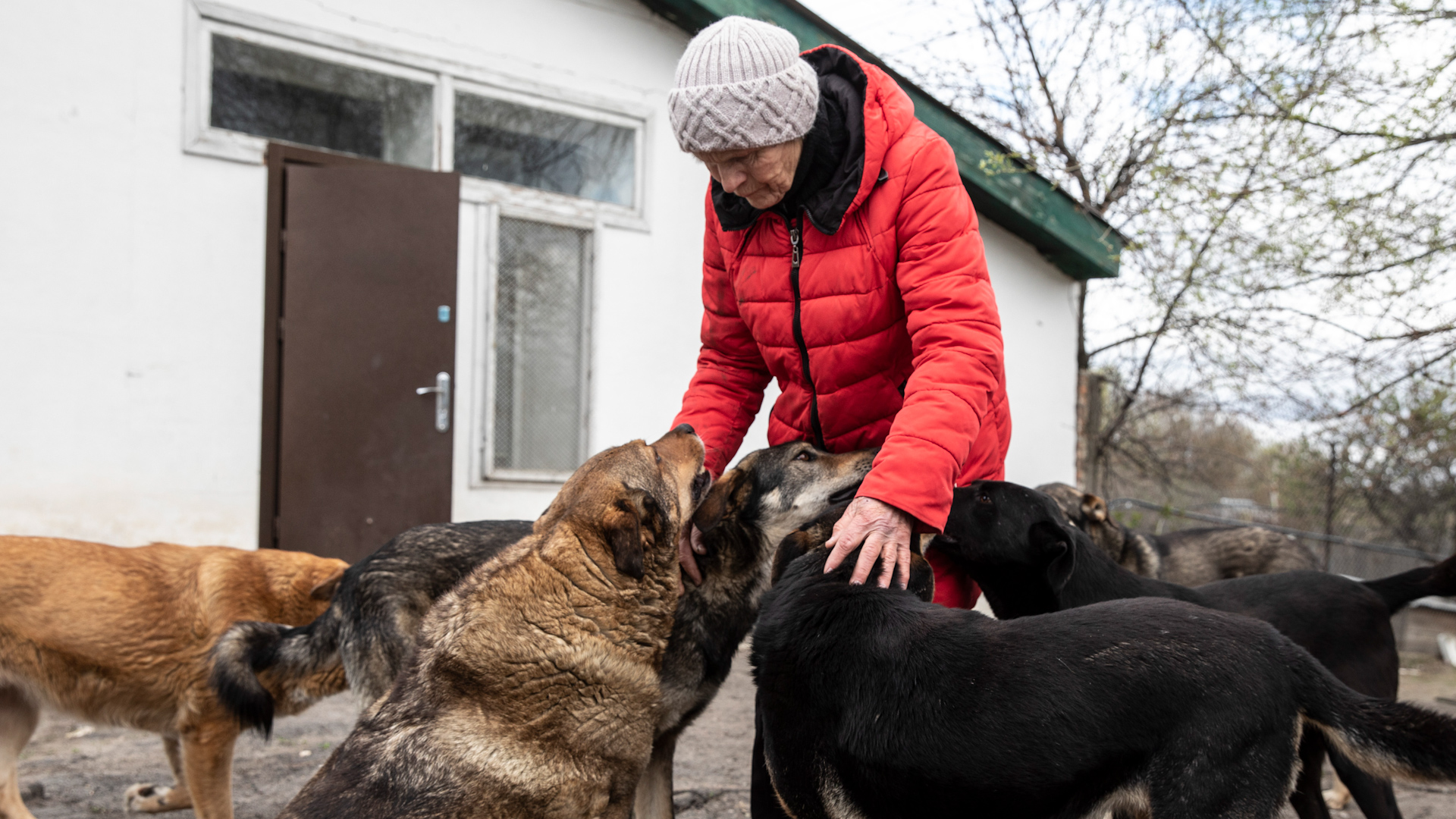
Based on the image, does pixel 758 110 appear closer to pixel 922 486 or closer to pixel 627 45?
pixel 922 486

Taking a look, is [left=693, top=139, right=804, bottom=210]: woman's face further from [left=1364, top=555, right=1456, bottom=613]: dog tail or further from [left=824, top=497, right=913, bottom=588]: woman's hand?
[left=1364, top=555, right=1456, bottom=613]: dog tail

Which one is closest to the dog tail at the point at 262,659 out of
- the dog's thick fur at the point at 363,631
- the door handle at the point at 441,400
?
the dog's thick fur at the point at 363,631

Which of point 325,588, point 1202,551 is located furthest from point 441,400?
point 1202,551

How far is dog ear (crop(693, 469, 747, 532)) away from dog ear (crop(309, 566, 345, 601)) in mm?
2048

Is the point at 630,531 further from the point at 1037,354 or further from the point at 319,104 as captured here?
the point at 1037,354

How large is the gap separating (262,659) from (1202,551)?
5858 mm

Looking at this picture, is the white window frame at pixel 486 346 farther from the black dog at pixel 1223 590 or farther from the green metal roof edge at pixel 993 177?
the black dog at pixel 1223 590

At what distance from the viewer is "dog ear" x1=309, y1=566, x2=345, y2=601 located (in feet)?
13.9

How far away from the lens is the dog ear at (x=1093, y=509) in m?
5.54

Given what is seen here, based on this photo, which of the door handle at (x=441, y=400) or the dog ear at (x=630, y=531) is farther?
the door handle at (x=441, y=400)

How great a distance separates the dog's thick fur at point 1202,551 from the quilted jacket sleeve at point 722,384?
10.7 feet

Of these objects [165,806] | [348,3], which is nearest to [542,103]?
[348,3]

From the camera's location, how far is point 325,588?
14.0ft

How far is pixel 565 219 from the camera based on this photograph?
7.57m
